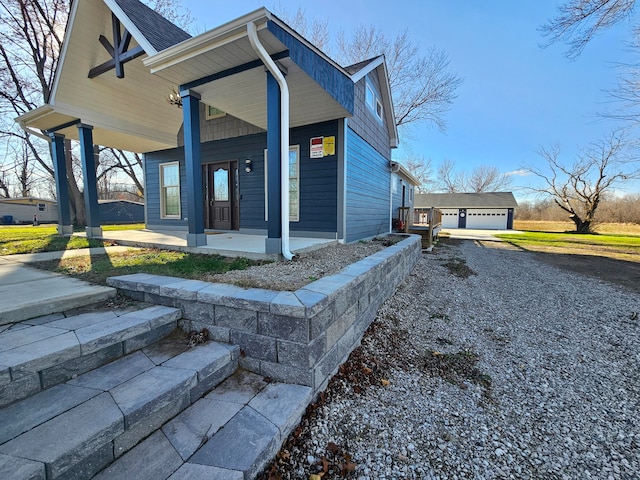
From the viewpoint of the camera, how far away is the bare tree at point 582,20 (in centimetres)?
691

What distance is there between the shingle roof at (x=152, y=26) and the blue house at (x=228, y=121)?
4 centimetres

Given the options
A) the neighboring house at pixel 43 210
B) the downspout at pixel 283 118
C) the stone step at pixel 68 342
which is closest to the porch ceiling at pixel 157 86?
the downspout at pixel 283 118

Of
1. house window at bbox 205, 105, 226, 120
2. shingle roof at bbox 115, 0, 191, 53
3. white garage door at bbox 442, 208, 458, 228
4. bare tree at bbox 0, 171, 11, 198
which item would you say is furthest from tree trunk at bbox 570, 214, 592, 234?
bare tree at bbox 0, 171, 11, 198

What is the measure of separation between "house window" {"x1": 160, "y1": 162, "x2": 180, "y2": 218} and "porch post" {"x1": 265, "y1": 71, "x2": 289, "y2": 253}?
565 centimetres

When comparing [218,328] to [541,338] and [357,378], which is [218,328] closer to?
[357,378]

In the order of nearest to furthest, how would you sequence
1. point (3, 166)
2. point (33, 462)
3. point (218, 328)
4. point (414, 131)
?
1. point (33, 462)
2. point (218, 328)
3. point (414, 131)
4. point (3, 166)

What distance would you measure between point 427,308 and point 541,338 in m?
1.30

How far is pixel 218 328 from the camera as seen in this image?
204 cm

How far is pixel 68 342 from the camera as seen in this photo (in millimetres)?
1558

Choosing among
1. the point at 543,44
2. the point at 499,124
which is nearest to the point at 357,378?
the point at 543,44

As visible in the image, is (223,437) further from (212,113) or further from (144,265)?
(212,113)

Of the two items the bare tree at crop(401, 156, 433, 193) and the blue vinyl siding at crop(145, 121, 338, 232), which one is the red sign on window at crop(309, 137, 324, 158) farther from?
the bare tree at crop(401, 156, 433, 193)

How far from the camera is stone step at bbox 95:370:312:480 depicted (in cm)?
117

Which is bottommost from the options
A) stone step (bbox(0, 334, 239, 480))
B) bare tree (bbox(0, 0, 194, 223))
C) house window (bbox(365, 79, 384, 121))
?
stone step (bbox(0, 334, 239, 480))
